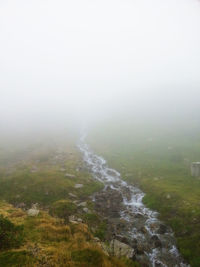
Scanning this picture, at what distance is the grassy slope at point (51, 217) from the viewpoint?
14.9 meters

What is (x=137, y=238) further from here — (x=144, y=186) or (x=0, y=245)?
(x=144, y=186)

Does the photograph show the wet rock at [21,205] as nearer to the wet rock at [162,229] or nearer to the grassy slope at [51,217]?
the grassy slope at [51,217]

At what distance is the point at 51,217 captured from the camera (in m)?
26.2

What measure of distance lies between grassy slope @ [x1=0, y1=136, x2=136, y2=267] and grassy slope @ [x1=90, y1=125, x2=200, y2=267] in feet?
35.4

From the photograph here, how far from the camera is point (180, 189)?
127 ft

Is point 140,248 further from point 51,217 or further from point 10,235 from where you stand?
point 10,235

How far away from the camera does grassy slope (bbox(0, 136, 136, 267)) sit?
48.9ft

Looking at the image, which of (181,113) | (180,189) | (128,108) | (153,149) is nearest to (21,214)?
(180,189)

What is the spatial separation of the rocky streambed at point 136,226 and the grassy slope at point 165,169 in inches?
57.7

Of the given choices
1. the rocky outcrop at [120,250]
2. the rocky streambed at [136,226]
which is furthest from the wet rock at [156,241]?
the rocky outcrop at [120,250]

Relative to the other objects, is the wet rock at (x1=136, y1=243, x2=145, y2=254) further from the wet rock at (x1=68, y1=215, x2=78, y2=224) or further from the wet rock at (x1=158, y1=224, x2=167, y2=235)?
the wet rock at (x1=68, y1=215, x2=78, y2=224)

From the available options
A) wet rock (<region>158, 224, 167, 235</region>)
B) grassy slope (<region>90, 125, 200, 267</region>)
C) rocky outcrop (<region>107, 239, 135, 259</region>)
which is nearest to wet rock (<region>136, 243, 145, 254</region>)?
rocky outcrop (<region>107, 239, 135, 259</region>)

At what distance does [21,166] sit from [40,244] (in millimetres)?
48415

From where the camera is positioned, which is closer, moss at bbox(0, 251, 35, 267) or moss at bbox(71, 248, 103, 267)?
moss at bbox(0, 251, 35, 267)
